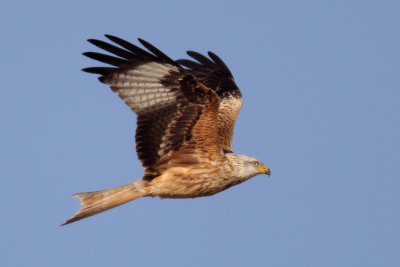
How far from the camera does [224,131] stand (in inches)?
463

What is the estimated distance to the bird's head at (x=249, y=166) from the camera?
1047cm

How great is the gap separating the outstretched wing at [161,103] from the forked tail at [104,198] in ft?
→ 1.06

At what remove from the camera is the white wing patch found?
379 inches

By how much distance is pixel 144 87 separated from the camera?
970 cm

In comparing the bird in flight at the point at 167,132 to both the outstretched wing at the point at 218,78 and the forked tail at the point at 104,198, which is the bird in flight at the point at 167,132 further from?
the outstretched wing at the point at 218,78

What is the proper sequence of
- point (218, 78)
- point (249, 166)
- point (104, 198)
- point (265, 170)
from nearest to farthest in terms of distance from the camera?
point (104, 198) < point (249, 166) < point (265, 170) < point (218, 78)

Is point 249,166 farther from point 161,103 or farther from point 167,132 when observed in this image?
point 161,103

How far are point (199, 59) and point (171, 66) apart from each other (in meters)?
3.74

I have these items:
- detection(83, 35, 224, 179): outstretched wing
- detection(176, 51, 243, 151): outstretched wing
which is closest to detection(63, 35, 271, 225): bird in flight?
detection(83, 35, 224, 179): outstretched wing

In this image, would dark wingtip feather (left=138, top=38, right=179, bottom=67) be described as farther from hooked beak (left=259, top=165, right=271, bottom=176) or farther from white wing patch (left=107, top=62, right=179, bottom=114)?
hooked beak (left=259, top=165, right=271, bottom=176)

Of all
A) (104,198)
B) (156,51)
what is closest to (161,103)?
(156,51)

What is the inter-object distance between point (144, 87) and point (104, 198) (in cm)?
144

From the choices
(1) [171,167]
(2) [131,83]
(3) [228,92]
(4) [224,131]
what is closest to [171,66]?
(2) [131,83]

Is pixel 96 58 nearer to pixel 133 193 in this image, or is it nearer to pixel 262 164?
pixel 133 193
